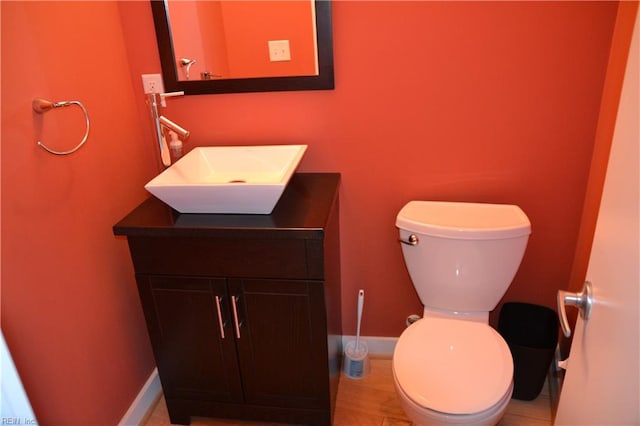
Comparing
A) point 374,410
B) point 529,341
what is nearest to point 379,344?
point 374,410

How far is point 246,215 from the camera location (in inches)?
53.3

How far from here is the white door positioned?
2.06 feet

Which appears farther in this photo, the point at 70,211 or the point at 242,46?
the point at 242,46

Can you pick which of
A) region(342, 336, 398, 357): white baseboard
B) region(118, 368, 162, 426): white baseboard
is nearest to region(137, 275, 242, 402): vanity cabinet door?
region(118, 368, 162, 426): white baseboard

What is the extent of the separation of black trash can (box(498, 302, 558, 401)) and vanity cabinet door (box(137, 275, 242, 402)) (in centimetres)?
108

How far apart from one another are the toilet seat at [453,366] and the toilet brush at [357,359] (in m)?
0.44

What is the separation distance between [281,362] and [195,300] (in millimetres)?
365

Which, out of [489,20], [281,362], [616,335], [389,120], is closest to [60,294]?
[281,362]

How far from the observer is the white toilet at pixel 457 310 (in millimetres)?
1253

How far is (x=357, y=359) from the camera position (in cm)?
188

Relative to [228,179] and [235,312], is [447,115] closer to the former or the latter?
[228,179]

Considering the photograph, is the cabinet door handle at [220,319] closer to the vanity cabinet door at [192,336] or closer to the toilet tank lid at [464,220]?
the vanity cabinet door at [192,336]

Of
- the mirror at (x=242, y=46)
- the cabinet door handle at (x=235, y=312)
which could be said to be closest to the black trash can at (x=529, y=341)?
the cabinet door handle at (x=235, y=312)

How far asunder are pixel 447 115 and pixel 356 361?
→ 1091 millimetres
